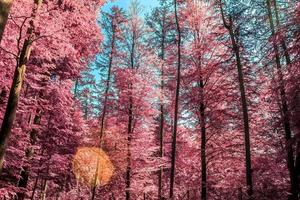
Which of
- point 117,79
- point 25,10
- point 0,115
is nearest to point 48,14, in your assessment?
point 25,10

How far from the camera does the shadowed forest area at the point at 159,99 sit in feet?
37.0

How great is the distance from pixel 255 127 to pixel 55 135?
1100cm

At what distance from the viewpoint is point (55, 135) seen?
56.0 ft

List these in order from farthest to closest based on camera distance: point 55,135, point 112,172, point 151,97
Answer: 1. point 151,97
2. point 112,172
3. point 55,135

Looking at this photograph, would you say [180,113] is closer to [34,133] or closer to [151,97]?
[151,97]

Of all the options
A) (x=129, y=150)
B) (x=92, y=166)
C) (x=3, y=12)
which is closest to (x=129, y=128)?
(x=129, y=150)

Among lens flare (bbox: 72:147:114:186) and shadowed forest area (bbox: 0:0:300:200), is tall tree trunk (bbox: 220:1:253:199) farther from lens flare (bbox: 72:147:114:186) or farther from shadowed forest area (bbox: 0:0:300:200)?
lens flare (bbox: 72:147:114:186)

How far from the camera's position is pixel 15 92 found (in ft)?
27.3

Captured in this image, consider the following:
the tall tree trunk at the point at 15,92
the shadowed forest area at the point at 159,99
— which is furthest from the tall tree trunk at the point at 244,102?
the tall tree trunk at the point at 15,92

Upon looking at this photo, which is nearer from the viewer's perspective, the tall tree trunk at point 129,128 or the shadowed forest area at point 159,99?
the shadowed forest area at point 159,99

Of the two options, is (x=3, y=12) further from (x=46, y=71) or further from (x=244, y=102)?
(x=244, y=102)

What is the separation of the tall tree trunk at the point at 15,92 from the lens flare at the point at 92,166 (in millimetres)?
10247

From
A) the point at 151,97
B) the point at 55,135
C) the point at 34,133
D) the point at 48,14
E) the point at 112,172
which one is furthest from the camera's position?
the point at 151,97

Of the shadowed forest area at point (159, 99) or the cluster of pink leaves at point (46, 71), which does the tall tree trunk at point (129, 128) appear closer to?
the shadowed forest area at point (159, 99)
